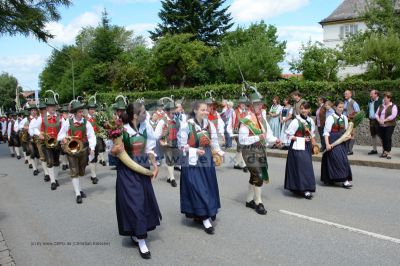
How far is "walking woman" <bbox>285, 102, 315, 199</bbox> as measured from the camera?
7355 mm

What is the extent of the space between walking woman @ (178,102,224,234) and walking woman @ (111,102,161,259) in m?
0.70

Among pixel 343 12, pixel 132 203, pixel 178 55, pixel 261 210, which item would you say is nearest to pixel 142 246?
pixel 132 203

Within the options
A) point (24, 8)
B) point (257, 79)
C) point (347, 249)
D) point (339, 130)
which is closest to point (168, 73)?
point (257, 79)

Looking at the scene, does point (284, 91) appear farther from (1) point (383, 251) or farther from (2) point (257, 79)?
(2) point (257, 79)

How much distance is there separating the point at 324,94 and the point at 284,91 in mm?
1942

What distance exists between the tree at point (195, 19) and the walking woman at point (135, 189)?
130 feet

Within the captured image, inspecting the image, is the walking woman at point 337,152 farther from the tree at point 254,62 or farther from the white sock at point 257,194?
the tree at point 254,62

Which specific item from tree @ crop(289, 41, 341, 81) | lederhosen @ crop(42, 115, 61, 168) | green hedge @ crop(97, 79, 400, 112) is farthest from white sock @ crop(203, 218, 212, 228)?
tree @ crop(289, 41, 341, 81)

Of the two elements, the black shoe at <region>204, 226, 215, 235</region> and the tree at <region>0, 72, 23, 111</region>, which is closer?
the black shoe at <region>204, 226, 215, 235</region>

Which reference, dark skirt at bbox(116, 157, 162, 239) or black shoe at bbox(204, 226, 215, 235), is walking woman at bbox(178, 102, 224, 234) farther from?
dark skirt at bbox(116, 157, 162, 239)

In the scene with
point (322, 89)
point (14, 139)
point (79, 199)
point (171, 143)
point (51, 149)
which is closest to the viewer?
point (79, 199)

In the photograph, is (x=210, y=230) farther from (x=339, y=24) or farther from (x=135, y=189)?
(x=339, y=24)

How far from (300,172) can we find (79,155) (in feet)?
14.7

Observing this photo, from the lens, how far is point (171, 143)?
1014cm
